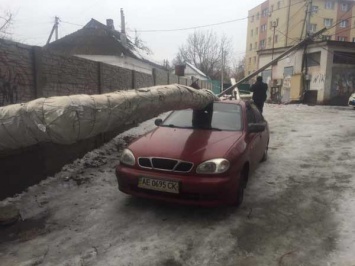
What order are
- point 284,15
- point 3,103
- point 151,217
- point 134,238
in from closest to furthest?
point 134,238, point 151,217, point 3,103, point 284,15

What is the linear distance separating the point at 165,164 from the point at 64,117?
146 centimetres

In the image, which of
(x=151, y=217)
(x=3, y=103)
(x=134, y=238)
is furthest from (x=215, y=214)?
(x=3, y=103)

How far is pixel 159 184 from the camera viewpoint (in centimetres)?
440

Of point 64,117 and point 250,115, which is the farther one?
point 250,115

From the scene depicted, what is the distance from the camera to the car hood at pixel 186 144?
14.9 feet

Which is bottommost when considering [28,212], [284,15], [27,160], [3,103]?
[28,212]

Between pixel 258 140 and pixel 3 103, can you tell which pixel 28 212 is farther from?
pixel 258 140

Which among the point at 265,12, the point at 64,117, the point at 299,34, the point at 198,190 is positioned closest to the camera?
the point at 64,117

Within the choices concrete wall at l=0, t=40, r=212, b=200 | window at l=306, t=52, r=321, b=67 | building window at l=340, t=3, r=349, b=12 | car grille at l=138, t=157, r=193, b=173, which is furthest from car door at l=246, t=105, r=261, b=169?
building window at l=340, t=3, r=349, b=12

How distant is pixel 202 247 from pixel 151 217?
99 cm

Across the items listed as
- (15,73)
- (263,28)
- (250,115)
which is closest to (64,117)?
(15,73)

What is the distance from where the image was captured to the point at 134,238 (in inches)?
159

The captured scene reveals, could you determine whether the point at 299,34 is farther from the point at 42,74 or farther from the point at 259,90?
the point at 42,74

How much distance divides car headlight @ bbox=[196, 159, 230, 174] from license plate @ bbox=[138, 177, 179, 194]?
1.14 ft
